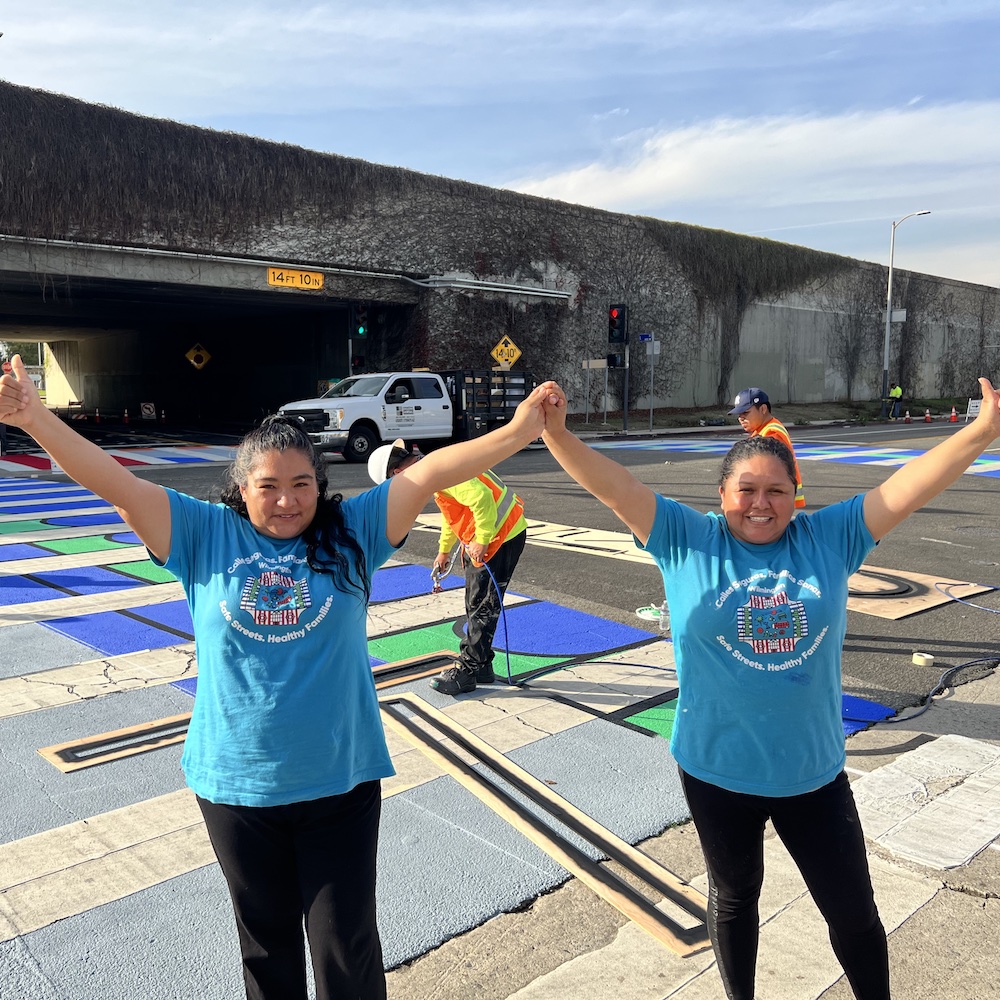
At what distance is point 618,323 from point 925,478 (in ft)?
A: 96.9

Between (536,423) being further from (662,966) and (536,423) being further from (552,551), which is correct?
(552,551)

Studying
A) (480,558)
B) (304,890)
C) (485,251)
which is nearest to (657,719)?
(480,558)

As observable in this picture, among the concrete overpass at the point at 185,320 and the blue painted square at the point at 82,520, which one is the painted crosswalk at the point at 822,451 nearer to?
the concrete overpass at the point at 185,320

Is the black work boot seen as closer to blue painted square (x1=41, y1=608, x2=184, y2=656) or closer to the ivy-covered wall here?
blue painted square (x1=41, y1=608, x2=184, y2=656)

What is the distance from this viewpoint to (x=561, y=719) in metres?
5.02

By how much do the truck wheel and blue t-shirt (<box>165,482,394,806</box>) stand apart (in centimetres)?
1758

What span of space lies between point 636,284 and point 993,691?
31.3 m

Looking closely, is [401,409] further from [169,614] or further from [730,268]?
[730,268]

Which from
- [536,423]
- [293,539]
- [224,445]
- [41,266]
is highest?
[41,266]

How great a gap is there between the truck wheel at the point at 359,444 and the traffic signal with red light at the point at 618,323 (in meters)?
13.5

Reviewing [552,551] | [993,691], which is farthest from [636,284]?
[993,691]

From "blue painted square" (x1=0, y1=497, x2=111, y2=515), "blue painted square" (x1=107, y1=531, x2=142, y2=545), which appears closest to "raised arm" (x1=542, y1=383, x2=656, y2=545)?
"blue painted square" (x1=107, y1=531, x2=142, y2=545)

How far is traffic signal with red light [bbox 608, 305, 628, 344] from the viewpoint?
102 ft

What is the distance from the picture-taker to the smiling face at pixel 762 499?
2461 millimetres
